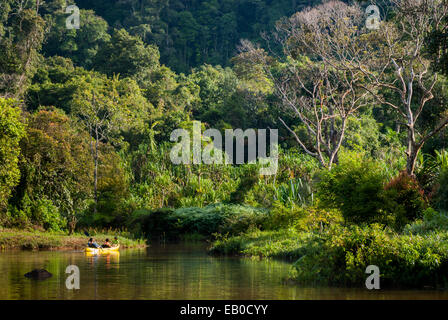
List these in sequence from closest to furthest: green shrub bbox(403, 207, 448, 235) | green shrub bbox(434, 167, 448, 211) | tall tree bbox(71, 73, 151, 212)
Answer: green shrub bbox(403, 207, 448, 235), green shrub bbox(434, 167, 448, 211), tall tree bbox(71, 73, 151, 212)

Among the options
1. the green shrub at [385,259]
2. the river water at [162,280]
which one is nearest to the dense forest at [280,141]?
the green shrub at [385,259]

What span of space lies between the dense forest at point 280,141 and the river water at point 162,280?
1.02 metres

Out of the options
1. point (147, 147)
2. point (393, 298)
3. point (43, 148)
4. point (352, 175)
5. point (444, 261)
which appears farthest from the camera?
point (147, 147)

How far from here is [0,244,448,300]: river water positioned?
40.1ft

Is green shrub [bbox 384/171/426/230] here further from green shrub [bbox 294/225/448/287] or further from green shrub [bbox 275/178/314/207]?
green shrub [bbox 275/178/314/207]

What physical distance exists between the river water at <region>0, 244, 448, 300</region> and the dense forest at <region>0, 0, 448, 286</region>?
1.02m

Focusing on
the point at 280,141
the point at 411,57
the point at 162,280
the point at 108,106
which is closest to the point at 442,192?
the point at 162,280

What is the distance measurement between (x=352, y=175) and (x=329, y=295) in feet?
23.4

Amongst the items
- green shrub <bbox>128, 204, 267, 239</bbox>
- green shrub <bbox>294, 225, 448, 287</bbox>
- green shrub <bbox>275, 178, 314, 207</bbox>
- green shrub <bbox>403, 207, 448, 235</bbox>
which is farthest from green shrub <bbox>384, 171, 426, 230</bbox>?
green shrub <bbox>128, 204, 267, 239</bbox>

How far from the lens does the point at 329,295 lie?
12133mm

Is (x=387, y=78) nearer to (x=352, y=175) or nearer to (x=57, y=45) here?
(x=352, y=175)

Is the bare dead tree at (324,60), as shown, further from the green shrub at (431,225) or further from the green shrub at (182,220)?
the green shrub at (431,225)
